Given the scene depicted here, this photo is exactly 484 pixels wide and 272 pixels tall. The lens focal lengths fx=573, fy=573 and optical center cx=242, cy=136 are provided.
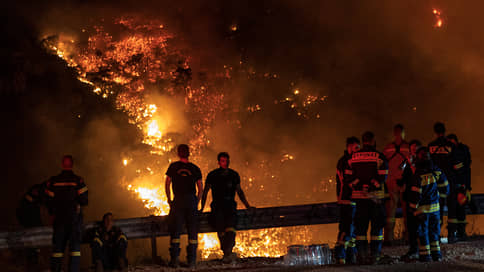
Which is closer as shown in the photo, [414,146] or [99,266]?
[99,266]

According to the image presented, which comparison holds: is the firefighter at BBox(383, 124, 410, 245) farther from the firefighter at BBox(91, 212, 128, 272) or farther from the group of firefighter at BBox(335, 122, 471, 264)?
the firefighter at BBox(91, 212, 128, 272)

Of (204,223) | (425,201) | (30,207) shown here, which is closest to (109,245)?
(204,223)

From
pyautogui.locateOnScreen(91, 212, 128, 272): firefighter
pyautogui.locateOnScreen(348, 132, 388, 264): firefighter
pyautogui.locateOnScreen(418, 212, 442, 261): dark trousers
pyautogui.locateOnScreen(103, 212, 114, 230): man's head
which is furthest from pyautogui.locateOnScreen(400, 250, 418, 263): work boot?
pyautogui.locateOnScreen(103, 212, 114, 230): man's head

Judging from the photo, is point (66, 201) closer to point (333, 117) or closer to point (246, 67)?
point (246, 67)

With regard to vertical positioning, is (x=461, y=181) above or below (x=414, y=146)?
below

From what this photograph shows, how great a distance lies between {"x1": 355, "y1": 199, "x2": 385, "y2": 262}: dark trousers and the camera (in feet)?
28.6

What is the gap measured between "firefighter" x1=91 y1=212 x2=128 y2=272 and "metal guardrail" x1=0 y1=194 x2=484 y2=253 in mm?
270

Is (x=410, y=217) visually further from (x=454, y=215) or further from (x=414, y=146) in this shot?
(x=454, y=215)

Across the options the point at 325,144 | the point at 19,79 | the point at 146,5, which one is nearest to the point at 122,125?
the point at 19,79

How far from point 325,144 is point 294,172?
1.73 m

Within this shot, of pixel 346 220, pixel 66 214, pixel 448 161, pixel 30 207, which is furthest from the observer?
pixel 448 161

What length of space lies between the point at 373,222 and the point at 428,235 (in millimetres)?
930

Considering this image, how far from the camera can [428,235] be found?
29.2ft

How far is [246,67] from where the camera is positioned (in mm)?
18219
